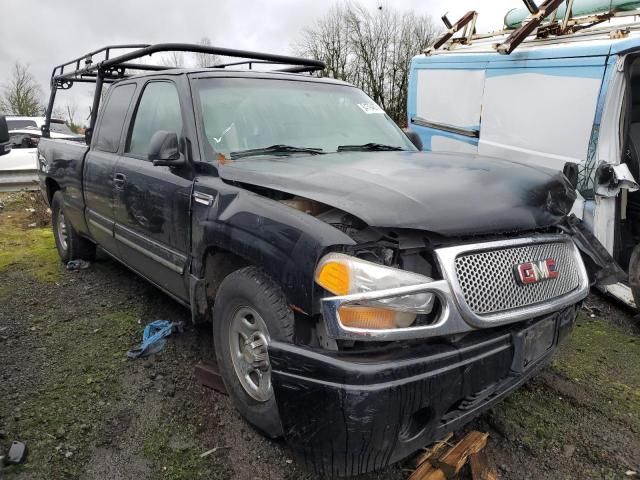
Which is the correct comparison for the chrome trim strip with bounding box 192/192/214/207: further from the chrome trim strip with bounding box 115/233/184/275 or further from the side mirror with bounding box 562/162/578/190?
the side mirror with bounding box 562/162/578/190

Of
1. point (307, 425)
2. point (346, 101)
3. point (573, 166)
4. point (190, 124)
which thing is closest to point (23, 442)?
point (307, 425)

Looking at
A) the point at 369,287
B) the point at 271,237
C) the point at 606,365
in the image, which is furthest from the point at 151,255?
the point at 606,365

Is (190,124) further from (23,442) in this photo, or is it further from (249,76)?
(23,442)

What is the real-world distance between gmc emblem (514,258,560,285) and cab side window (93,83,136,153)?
316cm

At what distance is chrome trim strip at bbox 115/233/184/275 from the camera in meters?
3.15

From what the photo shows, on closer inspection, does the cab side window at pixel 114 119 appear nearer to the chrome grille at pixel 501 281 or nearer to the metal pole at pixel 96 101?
the metal pole at pixel 96 101

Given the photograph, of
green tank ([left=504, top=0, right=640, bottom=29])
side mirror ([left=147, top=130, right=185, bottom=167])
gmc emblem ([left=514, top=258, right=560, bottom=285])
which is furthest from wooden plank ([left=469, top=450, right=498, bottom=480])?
green tank ([left=504, top=0, right=640, bottom=29])

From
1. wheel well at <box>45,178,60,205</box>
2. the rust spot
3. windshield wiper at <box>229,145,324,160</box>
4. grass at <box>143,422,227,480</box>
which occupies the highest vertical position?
windshield wiper at <box>229,145,324,160</box>

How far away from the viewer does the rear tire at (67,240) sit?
531 cm

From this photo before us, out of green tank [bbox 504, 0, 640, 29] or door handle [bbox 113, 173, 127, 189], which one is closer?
door handle [bbox 113, 173, 127, 189]

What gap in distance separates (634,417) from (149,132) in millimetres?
3501

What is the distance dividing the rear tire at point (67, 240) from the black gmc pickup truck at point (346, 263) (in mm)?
2174

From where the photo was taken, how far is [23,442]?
256 cm

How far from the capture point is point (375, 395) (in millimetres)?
1774
